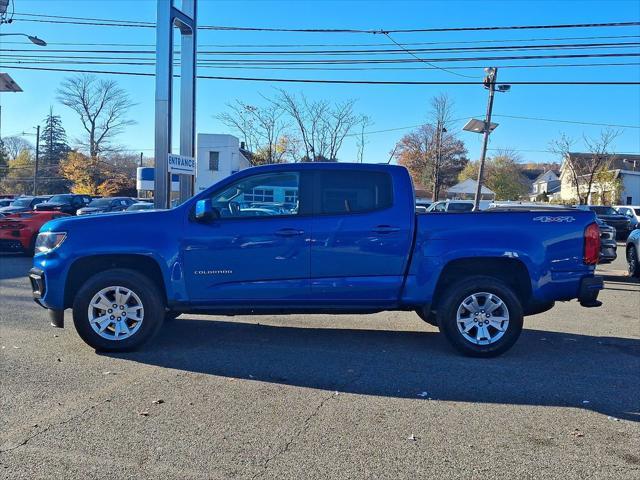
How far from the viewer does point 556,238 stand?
5801 millimetres

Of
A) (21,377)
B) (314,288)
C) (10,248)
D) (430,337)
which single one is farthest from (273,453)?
(10,248)

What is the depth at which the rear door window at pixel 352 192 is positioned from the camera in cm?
588

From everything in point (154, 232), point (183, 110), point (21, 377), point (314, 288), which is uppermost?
point (183, 110)

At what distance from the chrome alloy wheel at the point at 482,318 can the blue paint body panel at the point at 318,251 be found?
40 cm

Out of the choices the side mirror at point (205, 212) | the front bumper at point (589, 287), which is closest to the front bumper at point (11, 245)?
the side mirror at point (205, 212)

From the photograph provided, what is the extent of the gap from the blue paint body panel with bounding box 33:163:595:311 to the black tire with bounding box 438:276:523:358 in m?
0.26

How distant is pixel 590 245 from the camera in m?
5.83

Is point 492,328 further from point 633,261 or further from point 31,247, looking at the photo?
point 31,247

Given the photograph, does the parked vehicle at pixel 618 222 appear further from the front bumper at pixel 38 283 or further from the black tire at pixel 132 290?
the front bumper at pixel 38 283

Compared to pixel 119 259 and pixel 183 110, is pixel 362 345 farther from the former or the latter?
pixel 183 110

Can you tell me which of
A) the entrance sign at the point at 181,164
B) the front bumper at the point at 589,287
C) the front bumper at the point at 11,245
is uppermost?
the entrance sign at the point at 181,164

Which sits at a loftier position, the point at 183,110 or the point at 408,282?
the point at 183,110

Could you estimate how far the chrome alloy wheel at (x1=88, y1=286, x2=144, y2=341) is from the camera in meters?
5.73

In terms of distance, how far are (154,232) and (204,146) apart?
1494 inches
